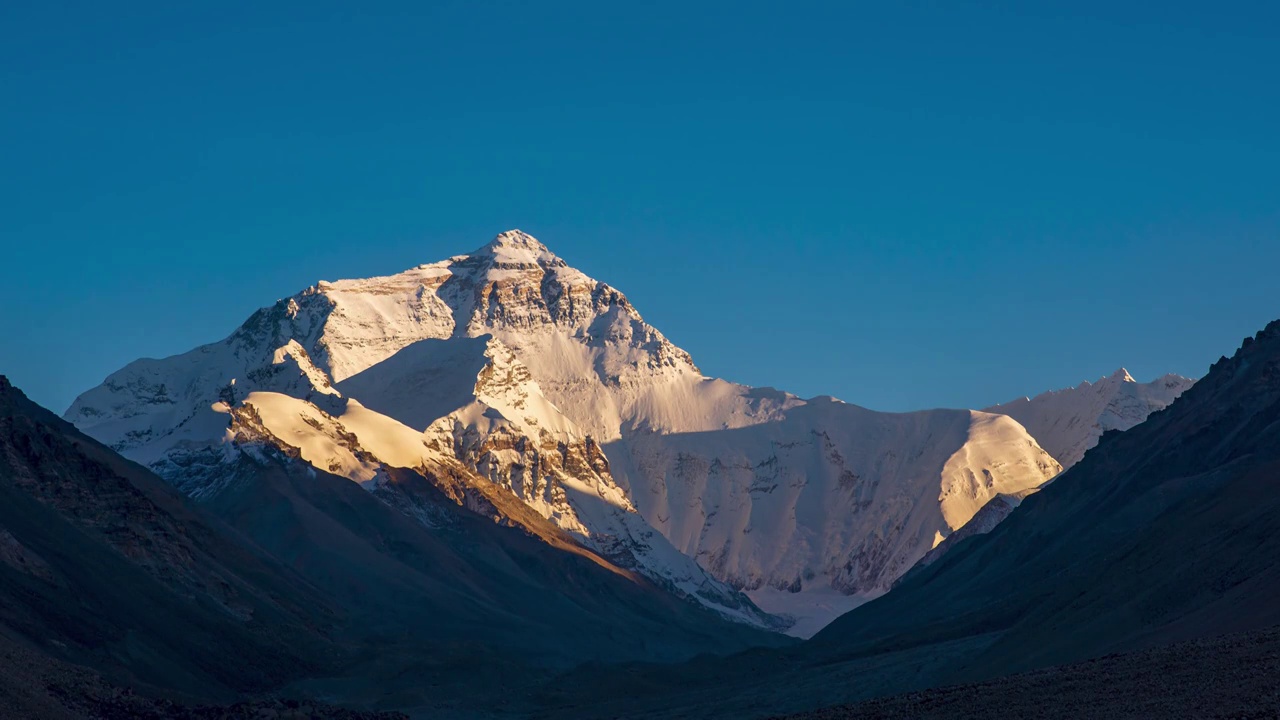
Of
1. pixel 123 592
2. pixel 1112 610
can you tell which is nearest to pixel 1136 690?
pixel 1112 610

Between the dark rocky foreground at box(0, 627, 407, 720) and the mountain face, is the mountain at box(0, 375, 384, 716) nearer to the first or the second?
the mountain face

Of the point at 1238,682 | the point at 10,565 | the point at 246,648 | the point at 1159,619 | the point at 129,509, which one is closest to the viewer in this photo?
the point at 1238,682

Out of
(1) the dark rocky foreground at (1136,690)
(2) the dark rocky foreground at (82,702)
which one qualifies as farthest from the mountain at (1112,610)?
(2) the dark rocky foreground at (82,702)

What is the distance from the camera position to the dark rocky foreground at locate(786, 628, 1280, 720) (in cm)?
7675

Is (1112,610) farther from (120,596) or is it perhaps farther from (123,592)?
(123,592)

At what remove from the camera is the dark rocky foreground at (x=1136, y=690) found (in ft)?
252

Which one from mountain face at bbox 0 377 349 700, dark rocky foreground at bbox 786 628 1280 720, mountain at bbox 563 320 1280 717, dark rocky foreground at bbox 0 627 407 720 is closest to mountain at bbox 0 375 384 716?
mountain face at bbox 0 377 349 700

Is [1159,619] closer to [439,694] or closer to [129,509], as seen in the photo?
[439,694]

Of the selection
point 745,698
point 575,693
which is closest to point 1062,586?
point 745,698

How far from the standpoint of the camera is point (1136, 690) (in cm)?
8350

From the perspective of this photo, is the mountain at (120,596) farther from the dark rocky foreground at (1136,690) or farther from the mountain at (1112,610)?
the dark rocky foreground at (1136,690)

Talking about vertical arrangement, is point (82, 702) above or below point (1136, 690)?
below

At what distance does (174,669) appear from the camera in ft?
462

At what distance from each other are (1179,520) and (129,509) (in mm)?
103639
